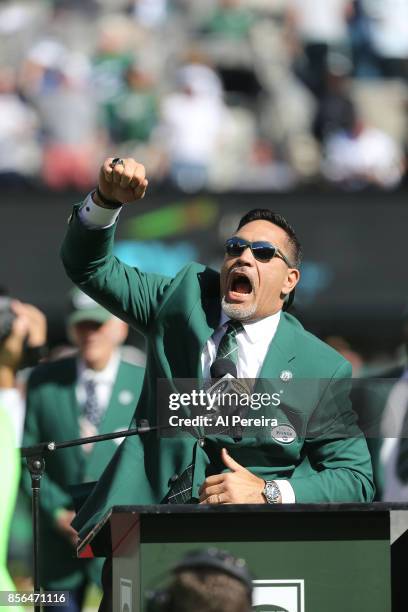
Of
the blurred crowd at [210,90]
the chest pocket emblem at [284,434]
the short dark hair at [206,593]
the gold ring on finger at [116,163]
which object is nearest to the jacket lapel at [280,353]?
the chest pocket emblem at [284,434]

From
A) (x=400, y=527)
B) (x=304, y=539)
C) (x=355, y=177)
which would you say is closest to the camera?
(x=304, y=539)

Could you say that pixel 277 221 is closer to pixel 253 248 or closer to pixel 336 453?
pixel 253 248

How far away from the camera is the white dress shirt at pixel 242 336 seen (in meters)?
4.66

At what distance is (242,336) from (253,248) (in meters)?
0.29

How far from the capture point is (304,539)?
3.94m

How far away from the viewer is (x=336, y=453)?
450 centimetres

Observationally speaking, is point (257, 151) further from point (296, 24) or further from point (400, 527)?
point (400, 527)

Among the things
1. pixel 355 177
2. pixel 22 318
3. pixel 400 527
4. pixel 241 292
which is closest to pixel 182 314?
pixel 241 292

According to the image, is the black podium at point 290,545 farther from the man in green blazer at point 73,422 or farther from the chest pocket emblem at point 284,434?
the man in green blazer at point 73,422

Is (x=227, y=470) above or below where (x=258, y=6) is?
below

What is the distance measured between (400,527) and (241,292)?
95 cm

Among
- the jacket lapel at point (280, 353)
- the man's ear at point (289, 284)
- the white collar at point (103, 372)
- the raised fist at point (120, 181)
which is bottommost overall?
the jacket lapel at point (280, 353)

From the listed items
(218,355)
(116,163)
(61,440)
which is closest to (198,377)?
(218,355)

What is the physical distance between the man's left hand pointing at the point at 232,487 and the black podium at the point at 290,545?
217 millimetres
